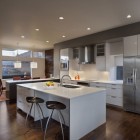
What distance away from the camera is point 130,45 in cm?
420

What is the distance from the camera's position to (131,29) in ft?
13.8

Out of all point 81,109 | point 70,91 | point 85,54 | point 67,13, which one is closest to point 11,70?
point 85,54

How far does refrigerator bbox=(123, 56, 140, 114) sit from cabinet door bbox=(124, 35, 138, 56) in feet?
0.50

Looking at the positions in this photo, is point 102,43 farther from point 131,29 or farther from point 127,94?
point 127,94

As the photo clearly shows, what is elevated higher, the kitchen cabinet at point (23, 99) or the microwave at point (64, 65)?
the microwave at point (64, 65)

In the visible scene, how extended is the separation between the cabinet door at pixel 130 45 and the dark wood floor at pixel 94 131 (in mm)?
1891

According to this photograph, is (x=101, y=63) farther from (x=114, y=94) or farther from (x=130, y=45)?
(x=130, y=45)

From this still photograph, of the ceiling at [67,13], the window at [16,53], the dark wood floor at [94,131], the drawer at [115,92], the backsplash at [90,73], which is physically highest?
the ceiling at [67,13]

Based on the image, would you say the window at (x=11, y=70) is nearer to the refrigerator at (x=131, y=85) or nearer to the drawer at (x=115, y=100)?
the drawer at (x=115, y=100)

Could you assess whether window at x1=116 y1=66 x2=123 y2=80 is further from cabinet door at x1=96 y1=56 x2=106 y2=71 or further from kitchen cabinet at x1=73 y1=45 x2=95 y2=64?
kitchen cabinet at x1=73 y1=45 x2=95 y2=64

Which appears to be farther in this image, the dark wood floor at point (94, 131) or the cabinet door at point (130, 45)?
the cabinet door at point (130, 45)

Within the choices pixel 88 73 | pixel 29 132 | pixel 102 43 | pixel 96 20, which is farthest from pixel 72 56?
pixel 29 132

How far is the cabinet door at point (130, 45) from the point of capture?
409cm

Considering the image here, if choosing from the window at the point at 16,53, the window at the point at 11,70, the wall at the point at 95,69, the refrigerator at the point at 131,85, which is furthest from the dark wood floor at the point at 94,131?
the window at the point at 16,53
